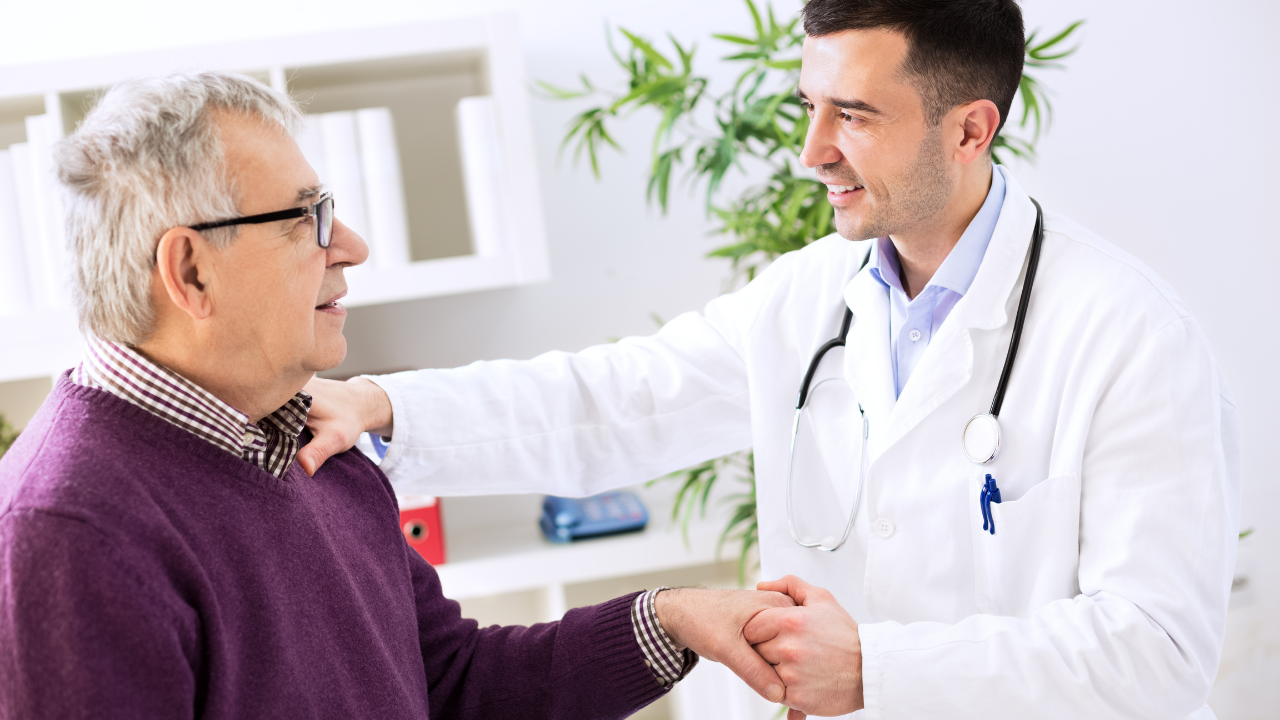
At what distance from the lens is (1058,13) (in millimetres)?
2178

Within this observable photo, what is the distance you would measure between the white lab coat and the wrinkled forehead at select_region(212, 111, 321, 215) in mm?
469

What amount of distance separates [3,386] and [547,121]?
1355 mm

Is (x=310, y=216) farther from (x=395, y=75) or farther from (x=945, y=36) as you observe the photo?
(x=395, y=75)

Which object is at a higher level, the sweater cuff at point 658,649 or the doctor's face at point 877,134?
the doctor's face at point 877,134

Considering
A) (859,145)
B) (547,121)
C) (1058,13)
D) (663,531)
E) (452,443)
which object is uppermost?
(1058,13)

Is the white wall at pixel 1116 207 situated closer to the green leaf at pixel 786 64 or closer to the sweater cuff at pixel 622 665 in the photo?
the green leaf at pixel 786 64

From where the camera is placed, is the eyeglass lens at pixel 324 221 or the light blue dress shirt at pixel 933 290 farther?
the light blue dress shirt at pixel 933 290

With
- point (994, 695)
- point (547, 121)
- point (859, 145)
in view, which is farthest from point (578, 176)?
point (994, 695)

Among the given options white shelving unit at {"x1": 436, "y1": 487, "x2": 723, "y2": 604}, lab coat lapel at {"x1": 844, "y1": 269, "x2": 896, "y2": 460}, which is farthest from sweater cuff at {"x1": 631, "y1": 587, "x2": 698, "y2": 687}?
white shelving unit at {"x1": 436, "y1": 487, "x2": 723, "y2": 604}

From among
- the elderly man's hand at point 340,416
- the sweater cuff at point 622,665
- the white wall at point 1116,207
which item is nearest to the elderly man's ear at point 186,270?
the elderly man's hand at point 340,416

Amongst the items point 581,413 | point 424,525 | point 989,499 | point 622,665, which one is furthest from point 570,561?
point 989,499

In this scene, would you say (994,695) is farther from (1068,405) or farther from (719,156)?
(719,156)

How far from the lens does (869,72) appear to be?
123cm

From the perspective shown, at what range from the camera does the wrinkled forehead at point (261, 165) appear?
826mm
